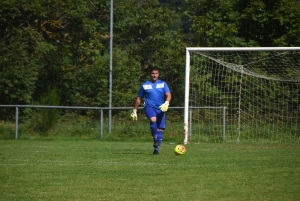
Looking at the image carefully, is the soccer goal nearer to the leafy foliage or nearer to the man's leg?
the leafy foliage

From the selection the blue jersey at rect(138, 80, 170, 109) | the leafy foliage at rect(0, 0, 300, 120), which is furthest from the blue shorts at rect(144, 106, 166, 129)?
the leafy foliage at rect(0, 0, 300, 120)

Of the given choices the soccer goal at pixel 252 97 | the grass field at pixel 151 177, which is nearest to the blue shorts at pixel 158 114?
the grass field at pixel 151 177

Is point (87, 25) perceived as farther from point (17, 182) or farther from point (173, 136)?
point (17, 182)

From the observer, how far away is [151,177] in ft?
32.4

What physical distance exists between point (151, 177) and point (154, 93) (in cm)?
547

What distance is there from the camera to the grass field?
8195 mm

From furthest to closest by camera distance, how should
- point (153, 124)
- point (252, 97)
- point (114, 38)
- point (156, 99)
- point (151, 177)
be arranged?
point (114, 38) < point (252, 97) < point (156, 99) < point (153, 124) < point (151, 177)

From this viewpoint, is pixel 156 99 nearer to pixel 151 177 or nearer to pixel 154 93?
pixel 154 93

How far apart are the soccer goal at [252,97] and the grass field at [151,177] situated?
6254mm

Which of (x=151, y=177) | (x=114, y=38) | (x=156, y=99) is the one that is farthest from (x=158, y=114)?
(x=114, y=38)

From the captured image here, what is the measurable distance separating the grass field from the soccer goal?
625cm

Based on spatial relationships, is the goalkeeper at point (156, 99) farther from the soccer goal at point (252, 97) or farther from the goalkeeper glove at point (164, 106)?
the soccer goal at point (252, 97)

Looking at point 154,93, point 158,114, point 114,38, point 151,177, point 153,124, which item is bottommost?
point 151,177

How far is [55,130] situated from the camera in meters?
23.0
